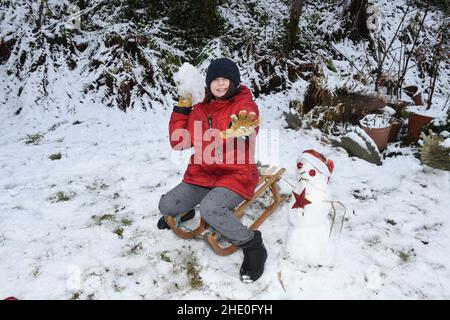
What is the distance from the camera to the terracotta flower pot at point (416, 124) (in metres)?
4.24

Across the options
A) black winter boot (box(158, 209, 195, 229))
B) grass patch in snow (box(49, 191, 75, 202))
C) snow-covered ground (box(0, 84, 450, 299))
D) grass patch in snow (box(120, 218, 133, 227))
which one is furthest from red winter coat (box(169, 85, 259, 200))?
grass patch in snow (box(49, 191, 75, 202))

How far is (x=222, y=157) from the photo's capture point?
8.87 feet

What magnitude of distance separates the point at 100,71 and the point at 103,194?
310 centimetres

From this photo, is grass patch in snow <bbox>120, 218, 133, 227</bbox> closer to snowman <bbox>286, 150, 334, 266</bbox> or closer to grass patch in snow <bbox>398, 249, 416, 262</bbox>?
snowman <bbox>286, 150, 334, 266</bbox>

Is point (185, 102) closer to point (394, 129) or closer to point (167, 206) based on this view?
point (167, 206)

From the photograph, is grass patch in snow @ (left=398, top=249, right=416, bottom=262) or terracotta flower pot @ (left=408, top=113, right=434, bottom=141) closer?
grass patch in snow @ (left=398, top=249, right=416, bottom=262)

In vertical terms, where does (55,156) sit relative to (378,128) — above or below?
below

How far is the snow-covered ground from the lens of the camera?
7.81ft

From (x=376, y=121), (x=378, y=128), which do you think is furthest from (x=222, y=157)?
(x=376, y=121)

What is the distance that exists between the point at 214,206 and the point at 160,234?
2.25 ft

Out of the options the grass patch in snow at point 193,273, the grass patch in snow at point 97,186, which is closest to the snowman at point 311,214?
the grass patch in snow at point 193,273

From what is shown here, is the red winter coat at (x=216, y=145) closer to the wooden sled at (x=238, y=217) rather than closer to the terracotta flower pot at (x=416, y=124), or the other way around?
the wooden sled at (x=238, y=217)

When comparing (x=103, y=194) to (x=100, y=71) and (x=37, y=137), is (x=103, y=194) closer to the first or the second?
(x=37, y=137)
